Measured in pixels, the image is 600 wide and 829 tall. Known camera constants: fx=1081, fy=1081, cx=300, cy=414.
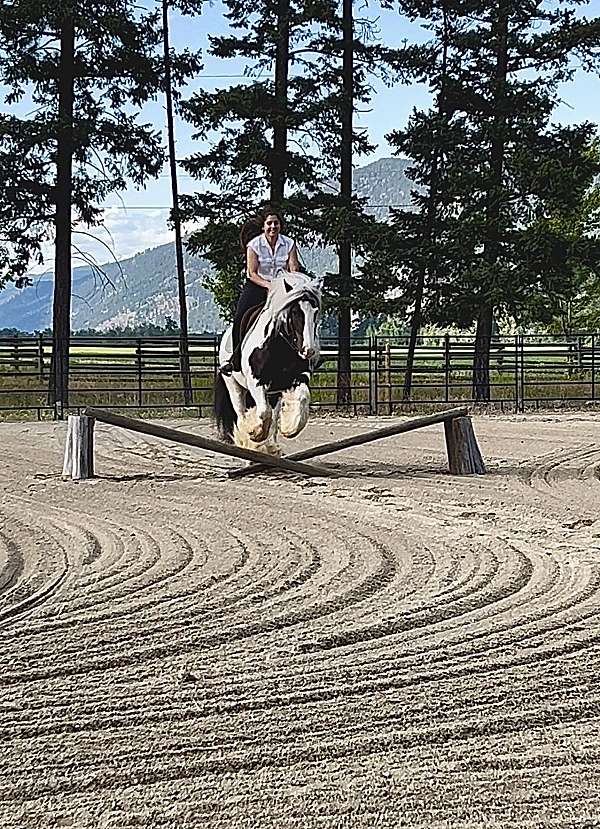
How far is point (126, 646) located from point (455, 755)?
5.77 ft

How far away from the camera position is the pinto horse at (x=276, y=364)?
987 centimetres

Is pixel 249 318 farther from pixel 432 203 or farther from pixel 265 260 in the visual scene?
pixel 432 203

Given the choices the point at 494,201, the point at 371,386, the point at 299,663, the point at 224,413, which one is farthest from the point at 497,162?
the point at 299,663

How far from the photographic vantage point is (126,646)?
466 centimetres

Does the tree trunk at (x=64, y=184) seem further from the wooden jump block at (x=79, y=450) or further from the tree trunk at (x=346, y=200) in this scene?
the wooden jump block at (x=79, y=450)

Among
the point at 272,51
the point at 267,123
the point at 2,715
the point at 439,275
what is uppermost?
the point at 272,51

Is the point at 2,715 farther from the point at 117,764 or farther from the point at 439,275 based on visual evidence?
the point at 439,275

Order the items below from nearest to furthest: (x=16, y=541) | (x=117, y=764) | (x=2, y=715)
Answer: (x=117, y=764), (x=2, y=715), (x=16, y=541)

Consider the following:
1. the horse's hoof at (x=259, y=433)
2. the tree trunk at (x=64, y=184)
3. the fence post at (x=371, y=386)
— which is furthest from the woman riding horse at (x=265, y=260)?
the tree trunk at (x=64, y=184)

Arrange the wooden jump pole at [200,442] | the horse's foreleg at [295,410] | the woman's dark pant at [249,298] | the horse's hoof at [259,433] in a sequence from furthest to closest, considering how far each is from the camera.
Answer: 1. the horse's hoof at [259,433]
2. the woman's dark pant at [249,298]
3. the horse's foreleg at [295,410]
4. the wooden jump pole at [200,442]

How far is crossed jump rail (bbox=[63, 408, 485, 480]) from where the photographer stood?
1005 centimetres

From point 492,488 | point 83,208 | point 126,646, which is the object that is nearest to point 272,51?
point 83,208

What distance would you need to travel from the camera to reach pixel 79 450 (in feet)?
34.6

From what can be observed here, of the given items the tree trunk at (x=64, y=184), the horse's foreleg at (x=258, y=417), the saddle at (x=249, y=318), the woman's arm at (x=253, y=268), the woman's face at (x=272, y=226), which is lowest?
the horse's foreleg at (x=258, y=417)
